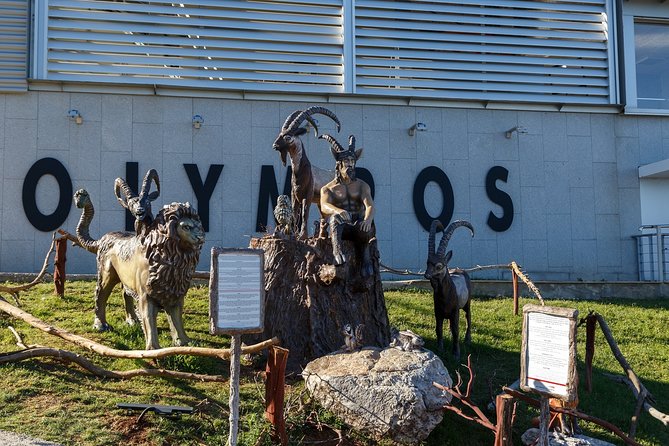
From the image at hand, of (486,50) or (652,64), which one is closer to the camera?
(486,50)

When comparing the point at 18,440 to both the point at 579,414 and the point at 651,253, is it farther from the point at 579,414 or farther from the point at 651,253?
the point at 651,253

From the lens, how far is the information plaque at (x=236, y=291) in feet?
14.5

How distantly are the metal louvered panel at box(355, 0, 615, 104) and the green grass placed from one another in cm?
674

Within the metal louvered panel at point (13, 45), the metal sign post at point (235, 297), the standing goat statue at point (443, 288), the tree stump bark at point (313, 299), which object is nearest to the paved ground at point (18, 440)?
the metal sign post at point (235, 297)

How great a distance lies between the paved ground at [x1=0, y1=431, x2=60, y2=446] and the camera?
190 inches

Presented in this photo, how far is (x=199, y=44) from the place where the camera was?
14.1m

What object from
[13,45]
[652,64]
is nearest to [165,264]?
[13,45]

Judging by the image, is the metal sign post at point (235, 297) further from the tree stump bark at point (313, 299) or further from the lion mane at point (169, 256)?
the lion mane at point (169, 256)

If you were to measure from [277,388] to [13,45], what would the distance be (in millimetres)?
11585

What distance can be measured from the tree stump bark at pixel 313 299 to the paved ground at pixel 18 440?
2585 mm

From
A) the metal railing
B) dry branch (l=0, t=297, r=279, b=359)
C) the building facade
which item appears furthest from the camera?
the metal railing

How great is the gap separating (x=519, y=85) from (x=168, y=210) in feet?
36.1

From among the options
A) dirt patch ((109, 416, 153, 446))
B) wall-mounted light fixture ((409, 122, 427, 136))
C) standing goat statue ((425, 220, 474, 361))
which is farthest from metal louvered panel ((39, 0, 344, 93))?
dirt patch ((109, 416, 153, 446))

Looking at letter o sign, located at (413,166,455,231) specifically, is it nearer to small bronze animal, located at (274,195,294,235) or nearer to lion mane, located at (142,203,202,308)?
small bronze animal, located at (274,195,294,235)
